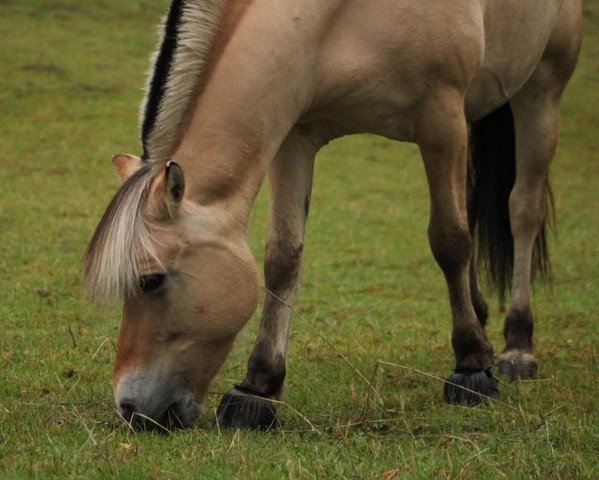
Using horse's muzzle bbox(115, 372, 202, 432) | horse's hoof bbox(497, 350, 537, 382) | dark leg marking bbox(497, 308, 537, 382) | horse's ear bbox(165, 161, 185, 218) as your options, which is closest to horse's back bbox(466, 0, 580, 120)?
Answer: dark leg marking bbox(497, 308, 537, 382)

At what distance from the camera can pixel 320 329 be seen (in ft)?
24.8

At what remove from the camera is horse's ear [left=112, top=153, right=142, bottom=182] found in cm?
436

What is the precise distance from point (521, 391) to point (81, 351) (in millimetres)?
2417

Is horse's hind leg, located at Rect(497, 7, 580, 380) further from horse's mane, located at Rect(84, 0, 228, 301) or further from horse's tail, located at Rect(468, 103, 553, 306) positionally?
horse's mane, located at Rect(84, 0, 228, 301)

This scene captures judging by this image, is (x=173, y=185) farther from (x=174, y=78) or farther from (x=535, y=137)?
(x=535, y=137)

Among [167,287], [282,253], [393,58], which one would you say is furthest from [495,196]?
[167,287]

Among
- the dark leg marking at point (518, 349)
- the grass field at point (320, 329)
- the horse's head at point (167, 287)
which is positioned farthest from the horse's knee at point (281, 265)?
the dark leg marking at point (518, 349)

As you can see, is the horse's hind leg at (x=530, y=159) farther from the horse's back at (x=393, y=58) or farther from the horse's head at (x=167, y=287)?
the horse's head at (x=167, y=287)

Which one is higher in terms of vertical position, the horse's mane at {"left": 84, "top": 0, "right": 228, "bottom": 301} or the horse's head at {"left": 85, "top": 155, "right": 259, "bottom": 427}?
the horse's mane at {"left": 84, "top": 0, "right": 228, "bottom": 301}

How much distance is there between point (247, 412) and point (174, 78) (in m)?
1.48

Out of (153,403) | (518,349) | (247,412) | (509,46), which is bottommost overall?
(518,349)

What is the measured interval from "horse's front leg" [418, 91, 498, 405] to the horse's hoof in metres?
0.64

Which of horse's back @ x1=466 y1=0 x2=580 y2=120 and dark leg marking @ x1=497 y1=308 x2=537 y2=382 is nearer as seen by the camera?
horse's back @ x1=466 y1=0 x2=580 y2=120

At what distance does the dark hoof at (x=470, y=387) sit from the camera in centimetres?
527
